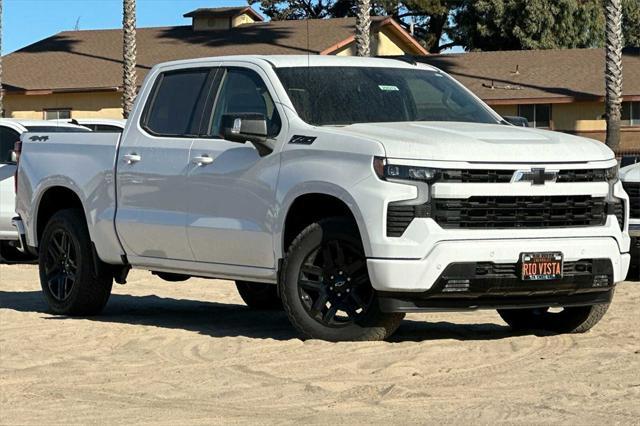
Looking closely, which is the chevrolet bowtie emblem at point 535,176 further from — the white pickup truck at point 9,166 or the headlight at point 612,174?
the white pickup truck at point 9,166

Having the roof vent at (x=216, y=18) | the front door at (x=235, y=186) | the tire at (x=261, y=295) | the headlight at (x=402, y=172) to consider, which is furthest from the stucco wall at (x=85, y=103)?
the headlight at (x=402, y=172)

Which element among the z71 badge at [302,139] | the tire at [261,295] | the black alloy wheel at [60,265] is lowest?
the tire at [261,295]

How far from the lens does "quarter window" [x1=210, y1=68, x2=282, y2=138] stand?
10734 millimetres

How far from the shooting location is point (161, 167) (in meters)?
11.4

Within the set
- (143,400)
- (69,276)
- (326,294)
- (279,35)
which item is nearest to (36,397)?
(143,400)

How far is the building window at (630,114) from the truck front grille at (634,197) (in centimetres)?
2714

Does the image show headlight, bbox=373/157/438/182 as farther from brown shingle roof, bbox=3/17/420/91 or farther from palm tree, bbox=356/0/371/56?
brown shingle roof, bbox=3/17/420/91

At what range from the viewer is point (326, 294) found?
399 inches

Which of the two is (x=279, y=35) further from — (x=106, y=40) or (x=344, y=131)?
(x=344, y=131)

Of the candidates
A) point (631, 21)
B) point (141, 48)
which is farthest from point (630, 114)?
point (631, 21)

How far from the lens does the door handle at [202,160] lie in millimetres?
10922

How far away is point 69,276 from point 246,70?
8.46 ft

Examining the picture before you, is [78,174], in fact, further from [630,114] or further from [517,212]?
[630,114]

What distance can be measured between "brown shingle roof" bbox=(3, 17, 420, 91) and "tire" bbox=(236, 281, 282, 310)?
3242 centimetres
